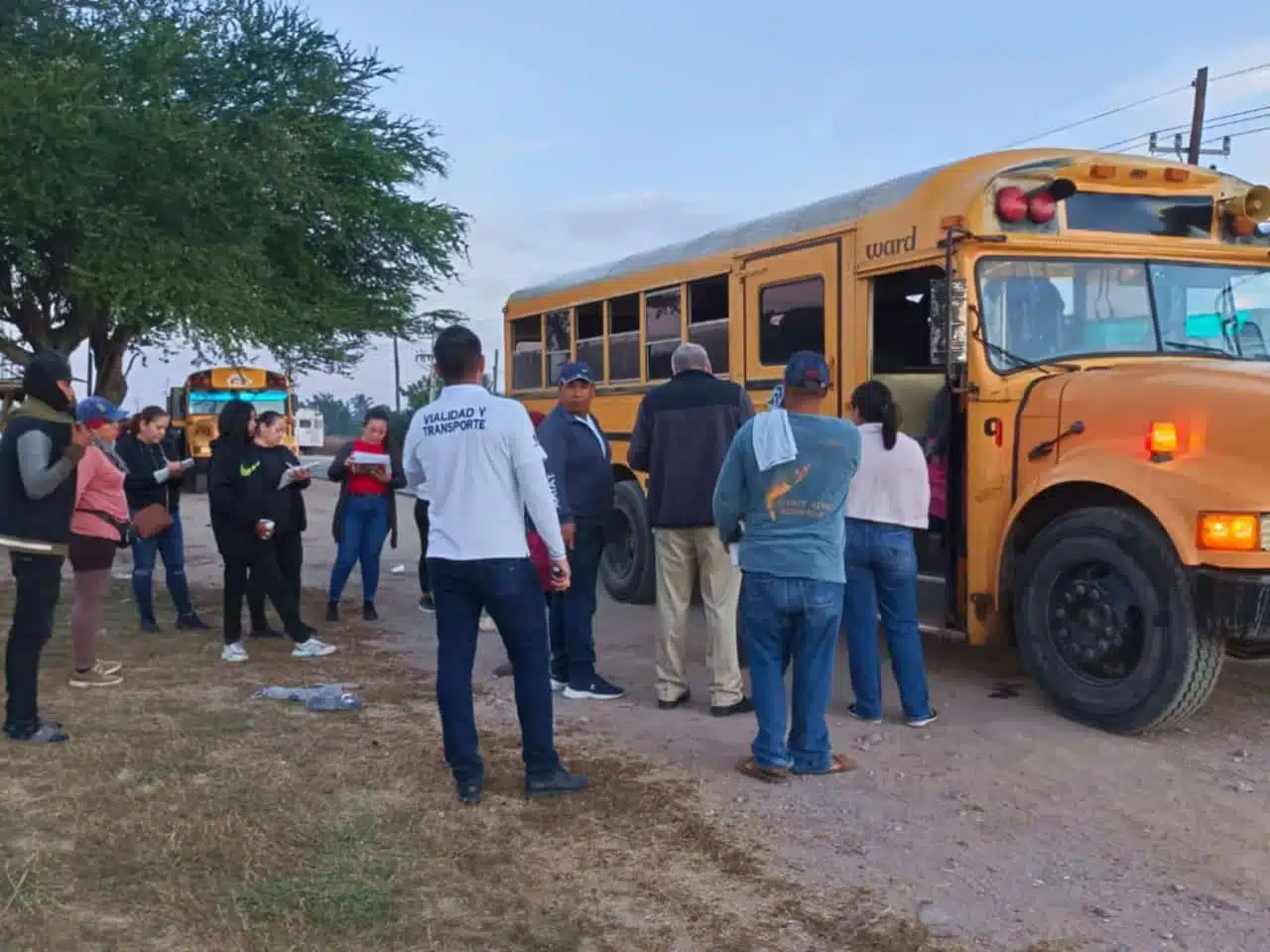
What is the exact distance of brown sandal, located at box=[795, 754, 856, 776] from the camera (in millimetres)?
5320

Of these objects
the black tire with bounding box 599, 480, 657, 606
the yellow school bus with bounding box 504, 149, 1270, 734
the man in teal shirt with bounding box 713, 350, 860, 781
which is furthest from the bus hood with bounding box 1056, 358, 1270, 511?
the black tire with bounding box 599, 480, 657, 606

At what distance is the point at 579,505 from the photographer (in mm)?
6848

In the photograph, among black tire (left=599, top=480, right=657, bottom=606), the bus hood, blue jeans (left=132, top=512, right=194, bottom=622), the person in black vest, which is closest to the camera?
the bus hood

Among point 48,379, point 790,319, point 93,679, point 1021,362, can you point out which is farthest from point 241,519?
point 1021,362

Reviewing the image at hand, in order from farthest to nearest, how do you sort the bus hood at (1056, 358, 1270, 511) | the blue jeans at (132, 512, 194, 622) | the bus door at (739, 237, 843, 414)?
the blue jeans at (132, 512, 194, 622), the bus door at (739, 237, 843, 414), the bus hood at (1056, 358, 1270, 511)

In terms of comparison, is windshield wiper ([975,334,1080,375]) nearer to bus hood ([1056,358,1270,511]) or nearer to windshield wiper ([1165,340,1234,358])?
bus hood ([1056,358,1270,511])

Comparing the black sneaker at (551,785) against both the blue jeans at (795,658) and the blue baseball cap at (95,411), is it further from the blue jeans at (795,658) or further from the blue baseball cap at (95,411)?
the blue baseball cap at (95,411)

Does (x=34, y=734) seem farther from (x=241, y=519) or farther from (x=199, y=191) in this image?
(x=199, y=191)

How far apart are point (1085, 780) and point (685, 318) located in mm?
4838

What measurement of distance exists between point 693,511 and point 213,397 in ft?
76.9

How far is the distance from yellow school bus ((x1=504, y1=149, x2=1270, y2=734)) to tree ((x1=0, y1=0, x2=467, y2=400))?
39.3 feet

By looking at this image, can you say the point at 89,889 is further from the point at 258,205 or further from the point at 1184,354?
the point at 258,205

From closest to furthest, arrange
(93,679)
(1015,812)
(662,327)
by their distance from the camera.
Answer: (1015,812) → (93,679) → (662,327)

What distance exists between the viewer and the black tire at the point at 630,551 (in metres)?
9.73
